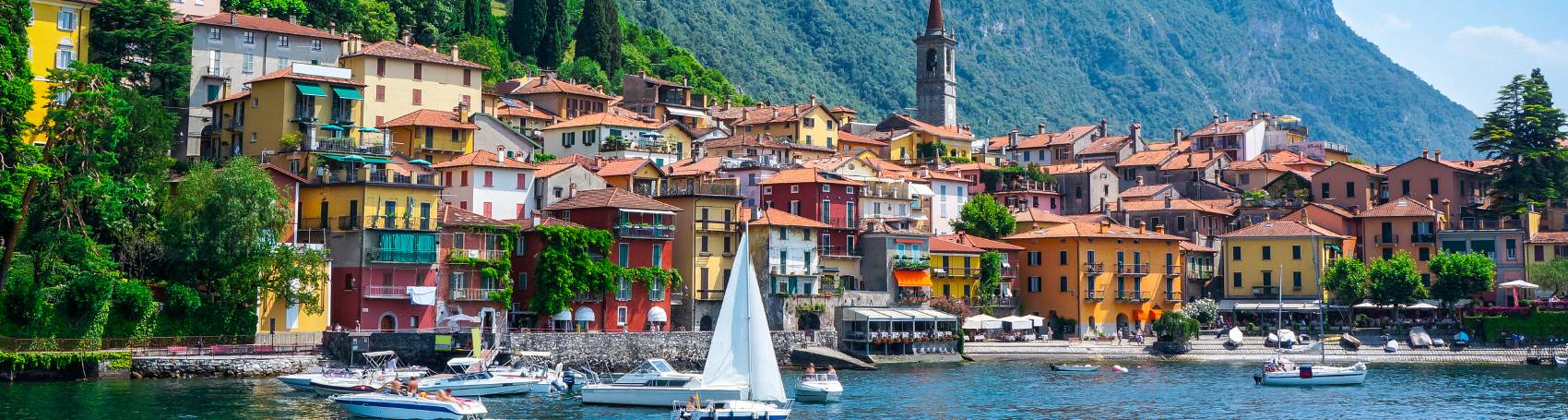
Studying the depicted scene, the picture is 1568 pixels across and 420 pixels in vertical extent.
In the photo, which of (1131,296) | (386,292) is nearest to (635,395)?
(386,292)

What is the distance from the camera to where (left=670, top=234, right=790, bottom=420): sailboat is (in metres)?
51.7

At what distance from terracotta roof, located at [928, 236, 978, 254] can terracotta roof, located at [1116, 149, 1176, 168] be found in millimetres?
33369

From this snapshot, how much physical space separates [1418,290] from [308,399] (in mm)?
58716

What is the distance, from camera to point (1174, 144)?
135 m

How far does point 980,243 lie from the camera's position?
9831 cm

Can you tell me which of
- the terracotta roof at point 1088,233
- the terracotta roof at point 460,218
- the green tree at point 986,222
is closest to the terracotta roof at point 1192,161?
the terracotta roof at point 1088,233

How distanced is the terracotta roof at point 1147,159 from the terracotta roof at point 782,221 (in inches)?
1770

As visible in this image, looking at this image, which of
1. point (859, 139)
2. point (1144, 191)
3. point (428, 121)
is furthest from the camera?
point (859, 139)

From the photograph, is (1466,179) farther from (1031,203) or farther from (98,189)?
(98,189)

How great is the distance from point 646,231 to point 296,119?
53.3 feet

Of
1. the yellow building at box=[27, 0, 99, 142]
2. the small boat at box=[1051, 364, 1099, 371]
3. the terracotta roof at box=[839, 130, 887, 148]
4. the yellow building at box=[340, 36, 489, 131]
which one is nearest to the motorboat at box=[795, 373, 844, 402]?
the small boat at box=[1051, 364, 1099, 371]

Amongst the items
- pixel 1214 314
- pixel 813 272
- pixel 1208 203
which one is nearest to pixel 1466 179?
pixel 1208 203

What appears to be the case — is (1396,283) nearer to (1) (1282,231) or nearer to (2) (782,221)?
(1) (1282,231)

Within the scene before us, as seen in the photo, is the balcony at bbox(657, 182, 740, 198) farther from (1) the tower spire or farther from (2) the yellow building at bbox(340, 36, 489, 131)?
(1) the tower spire
